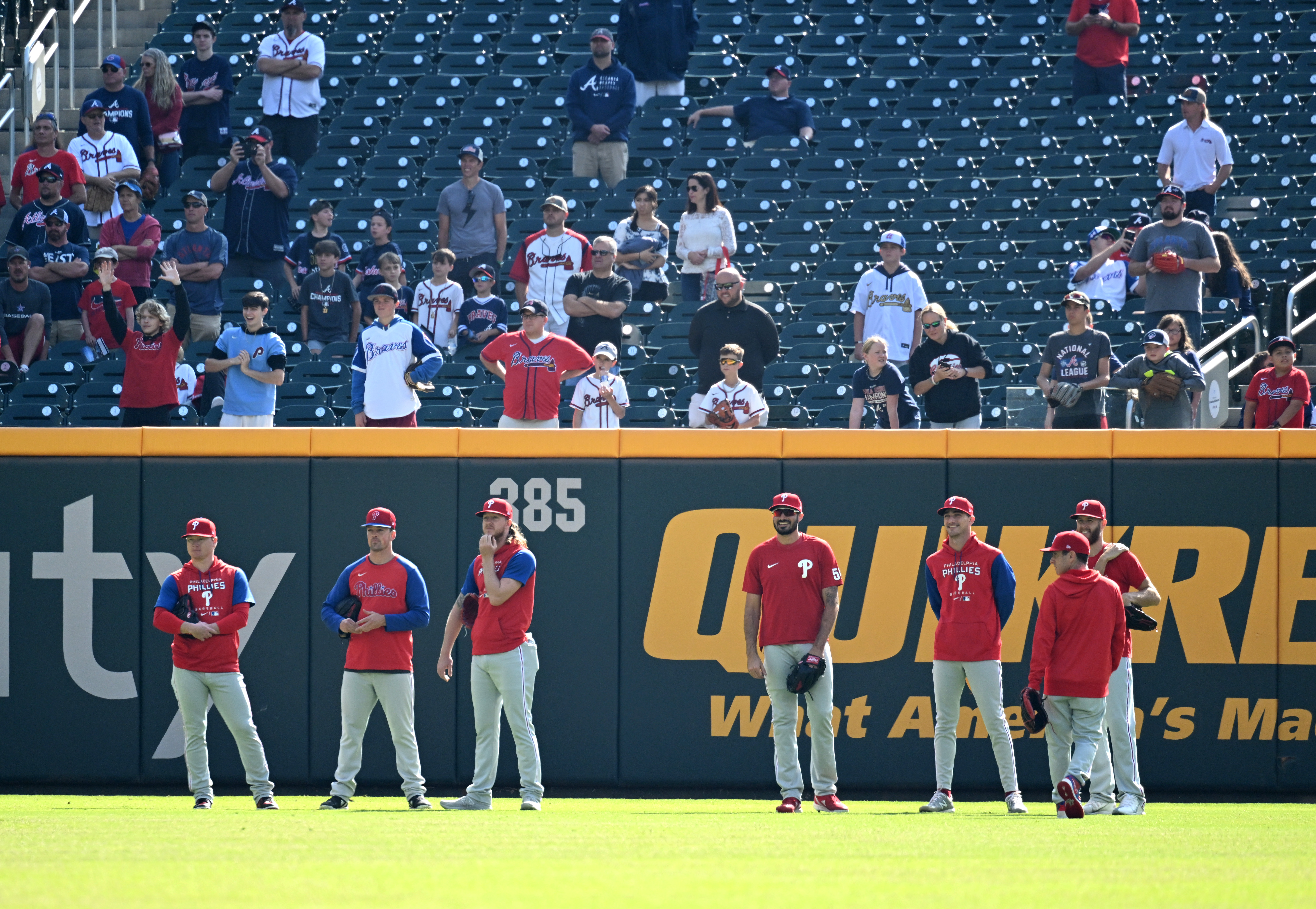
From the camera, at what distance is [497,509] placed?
32.5 feet

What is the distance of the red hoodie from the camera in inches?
367

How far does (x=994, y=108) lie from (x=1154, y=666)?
8.99 meters

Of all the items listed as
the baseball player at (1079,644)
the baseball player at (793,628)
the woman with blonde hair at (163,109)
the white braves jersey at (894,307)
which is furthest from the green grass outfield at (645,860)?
the woman with blonde hair at (163,109)

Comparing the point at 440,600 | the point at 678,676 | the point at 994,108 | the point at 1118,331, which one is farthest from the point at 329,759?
the point at 994,108

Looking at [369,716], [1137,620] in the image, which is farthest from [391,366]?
[1137,620]

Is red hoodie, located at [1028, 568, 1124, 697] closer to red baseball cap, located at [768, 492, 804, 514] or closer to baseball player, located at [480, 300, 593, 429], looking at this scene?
red baseball cap, located at [768, 492, 804, 514]

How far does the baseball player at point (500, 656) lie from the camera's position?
984cm

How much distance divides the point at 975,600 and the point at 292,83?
1120cm

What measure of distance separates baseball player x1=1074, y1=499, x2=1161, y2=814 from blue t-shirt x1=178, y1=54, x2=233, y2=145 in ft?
39.4

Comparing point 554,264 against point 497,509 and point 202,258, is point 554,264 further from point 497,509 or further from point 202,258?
point 497,509

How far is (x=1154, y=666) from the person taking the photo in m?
11.3

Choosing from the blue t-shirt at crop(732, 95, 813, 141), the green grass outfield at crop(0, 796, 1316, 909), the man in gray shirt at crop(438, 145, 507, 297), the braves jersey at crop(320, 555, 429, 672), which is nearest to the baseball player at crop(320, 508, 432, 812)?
the braves jersey at crop(320, 555, 429, 672)

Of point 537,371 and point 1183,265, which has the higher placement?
point 1183,265

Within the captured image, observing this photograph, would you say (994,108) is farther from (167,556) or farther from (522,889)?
(522,889)
